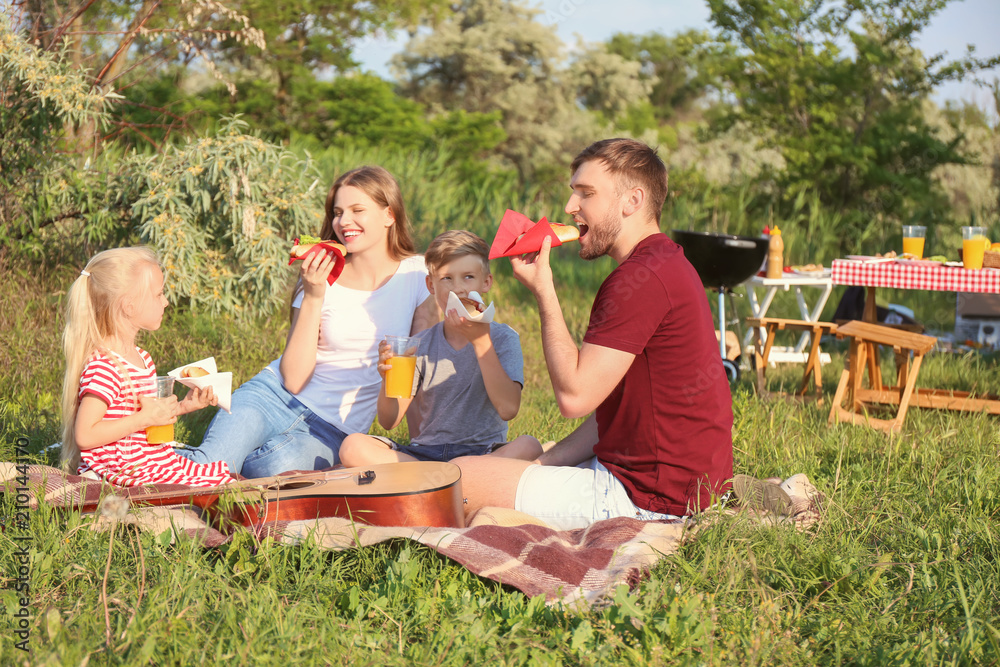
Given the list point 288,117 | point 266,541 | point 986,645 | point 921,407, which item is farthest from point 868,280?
point 288,117

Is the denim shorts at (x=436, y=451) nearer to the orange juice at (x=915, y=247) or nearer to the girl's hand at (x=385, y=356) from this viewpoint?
the girl's hand at (x=385, y=356)

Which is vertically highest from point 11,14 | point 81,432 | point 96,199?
point 11,14

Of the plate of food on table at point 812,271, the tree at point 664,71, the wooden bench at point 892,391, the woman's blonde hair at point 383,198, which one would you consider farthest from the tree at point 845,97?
the tree at point 664,71

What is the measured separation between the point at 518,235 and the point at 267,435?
1.62 metres

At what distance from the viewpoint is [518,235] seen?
9.96ft

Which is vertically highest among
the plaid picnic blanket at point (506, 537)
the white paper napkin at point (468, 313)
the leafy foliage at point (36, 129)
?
the leafy foliage at point (36, 129)

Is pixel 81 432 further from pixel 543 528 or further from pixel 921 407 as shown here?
pixel 921 407

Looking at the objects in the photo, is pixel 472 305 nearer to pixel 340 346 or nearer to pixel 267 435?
pixel 340 346

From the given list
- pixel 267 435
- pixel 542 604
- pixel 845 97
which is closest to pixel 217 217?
pixel 267 435

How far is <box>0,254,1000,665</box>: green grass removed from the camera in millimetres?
2129

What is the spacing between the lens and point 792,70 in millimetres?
11523

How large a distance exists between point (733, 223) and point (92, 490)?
33.6 ft

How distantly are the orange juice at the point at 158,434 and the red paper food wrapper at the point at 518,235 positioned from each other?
144cm

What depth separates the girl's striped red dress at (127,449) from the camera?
10.1ft
